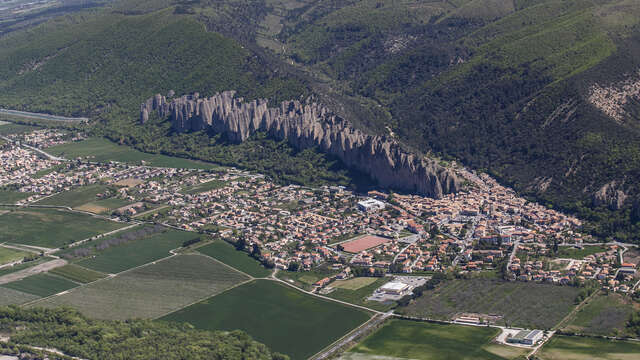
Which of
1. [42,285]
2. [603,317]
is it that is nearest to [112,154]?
A: [42,285]

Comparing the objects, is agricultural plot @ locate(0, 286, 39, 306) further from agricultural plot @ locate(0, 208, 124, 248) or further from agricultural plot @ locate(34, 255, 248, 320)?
agricultural plot @ locate(0, 208, 124, 248)

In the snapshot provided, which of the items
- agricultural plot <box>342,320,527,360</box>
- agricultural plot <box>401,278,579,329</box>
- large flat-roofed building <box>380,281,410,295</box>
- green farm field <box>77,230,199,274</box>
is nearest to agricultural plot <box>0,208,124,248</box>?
green farm field <box>77,230,199,274</box>

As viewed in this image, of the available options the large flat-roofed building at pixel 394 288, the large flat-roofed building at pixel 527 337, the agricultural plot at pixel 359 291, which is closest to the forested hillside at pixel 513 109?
the large flat-roofed building at pixel 394 288

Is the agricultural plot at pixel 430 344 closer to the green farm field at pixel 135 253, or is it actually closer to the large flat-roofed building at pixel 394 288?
the large flat-roofed building at pixel 394 288

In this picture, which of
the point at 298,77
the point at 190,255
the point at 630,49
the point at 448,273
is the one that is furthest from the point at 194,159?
the point at 630,49

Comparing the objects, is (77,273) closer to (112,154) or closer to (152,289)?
(152,289)

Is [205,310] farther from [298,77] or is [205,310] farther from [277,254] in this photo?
[298,77]
